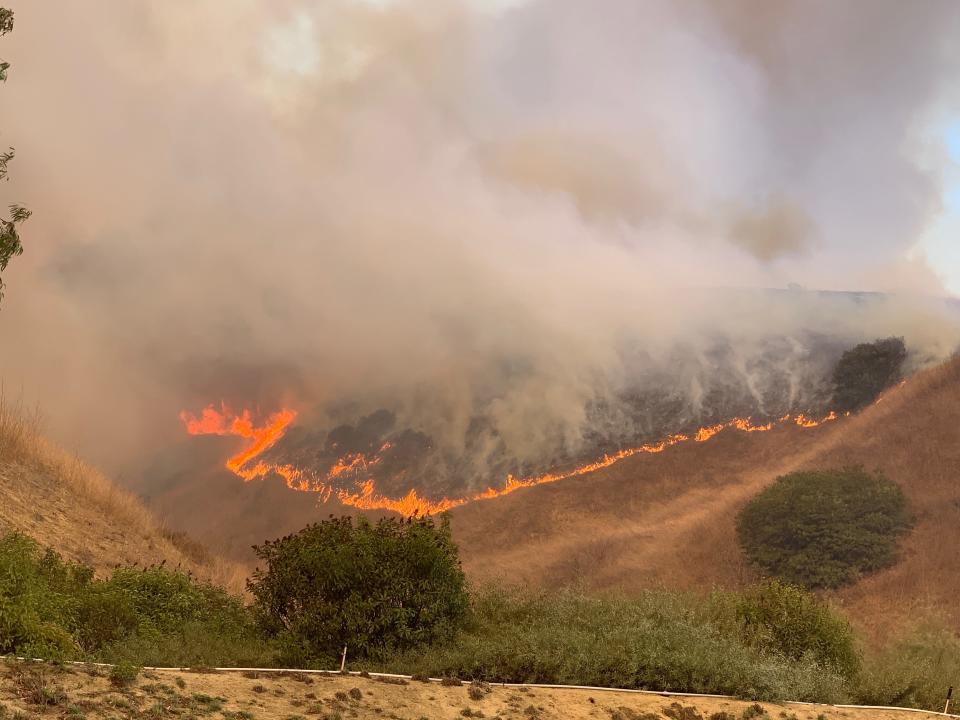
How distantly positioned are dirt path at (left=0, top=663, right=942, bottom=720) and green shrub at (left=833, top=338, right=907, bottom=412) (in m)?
30.9

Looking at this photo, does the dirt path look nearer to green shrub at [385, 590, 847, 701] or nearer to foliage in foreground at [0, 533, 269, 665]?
green shrub at [385, 590, 847, 701]

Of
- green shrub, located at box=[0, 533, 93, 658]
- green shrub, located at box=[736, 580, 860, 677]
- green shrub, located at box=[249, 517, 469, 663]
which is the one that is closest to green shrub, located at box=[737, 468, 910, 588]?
green shrub, located at box=[736, 580, 860, 677]

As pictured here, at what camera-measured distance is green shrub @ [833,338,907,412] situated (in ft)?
167

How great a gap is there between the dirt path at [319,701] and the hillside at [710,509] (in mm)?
19417

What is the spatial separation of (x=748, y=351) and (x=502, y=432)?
53.5 feet

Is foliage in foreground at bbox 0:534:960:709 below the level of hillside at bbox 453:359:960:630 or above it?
below

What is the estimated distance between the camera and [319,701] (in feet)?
55.1

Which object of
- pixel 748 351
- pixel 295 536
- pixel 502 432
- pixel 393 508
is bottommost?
pixel 295 536

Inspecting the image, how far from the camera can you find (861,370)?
172ft

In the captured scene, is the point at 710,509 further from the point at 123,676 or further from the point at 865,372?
the point at 123,676

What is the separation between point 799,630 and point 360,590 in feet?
41.2

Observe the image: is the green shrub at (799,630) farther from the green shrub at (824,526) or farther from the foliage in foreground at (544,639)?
the green shrub at (824,526)

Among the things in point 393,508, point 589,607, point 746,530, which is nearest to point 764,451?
point 746,530

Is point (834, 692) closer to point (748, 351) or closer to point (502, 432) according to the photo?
point (502, 432)
